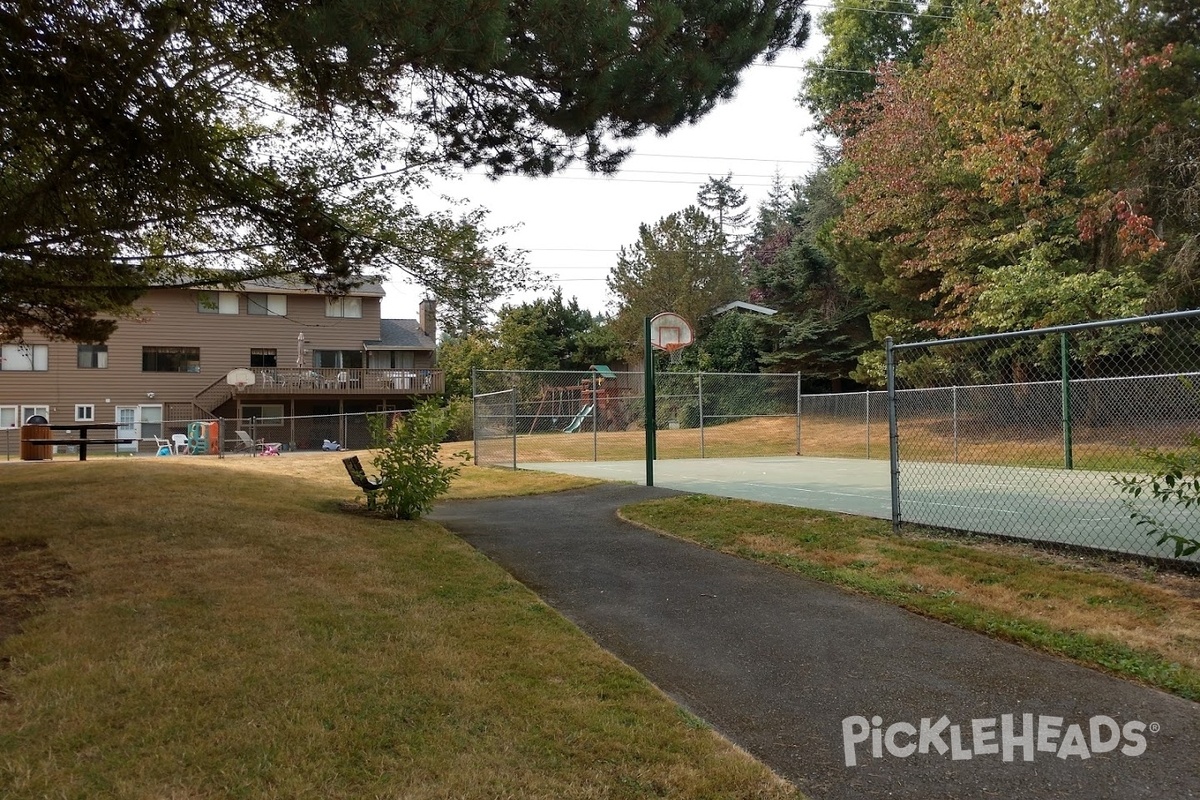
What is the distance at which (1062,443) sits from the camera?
12.9m

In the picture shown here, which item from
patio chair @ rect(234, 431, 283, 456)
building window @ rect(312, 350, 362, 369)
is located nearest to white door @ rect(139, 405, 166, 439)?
patio chair @ rect(234, 431, 283, 456)

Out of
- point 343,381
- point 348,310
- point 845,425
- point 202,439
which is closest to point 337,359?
point 348,310

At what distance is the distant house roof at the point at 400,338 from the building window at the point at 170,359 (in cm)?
714

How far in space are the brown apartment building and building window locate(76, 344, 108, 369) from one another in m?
0.04

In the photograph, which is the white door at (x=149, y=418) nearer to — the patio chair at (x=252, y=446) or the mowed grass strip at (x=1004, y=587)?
the patio chair at (x=252, y=446)

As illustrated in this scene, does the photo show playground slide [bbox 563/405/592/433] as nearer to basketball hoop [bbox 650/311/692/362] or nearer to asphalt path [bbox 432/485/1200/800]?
basketball hoop [bbox 650/311/692/362]

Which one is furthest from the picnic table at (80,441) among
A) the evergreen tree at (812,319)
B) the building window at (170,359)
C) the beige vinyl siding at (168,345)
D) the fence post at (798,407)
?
the evergreen tree at (812,319)

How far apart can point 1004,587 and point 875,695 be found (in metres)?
2.40

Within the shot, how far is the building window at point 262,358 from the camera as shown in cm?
3428

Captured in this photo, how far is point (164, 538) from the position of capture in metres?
6.88

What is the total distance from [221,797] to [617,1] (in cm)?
578

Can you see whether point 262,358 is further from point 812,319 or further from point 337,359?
point 812,319

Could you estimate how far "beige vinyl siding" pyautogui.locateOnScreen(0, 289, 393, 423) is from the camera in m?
31.5

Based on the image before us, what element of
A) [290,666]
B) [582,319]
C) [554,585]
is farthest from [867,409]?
[582,319]
